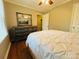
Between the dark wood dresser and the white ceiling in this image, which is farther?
the white ceiling

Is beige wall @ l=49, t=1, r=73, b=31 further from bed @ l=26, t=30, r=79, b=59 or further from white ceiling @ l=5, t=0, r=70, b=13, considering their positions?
bed @ l=26, t=30, r=79, b=59

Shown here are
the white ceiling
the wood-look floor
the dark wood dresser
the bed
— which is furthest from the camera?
the white ceiling

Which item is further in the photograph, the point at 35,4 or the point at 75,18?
the point at 35,4

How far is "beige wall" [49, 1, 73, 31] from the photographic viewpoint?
14.3 feet

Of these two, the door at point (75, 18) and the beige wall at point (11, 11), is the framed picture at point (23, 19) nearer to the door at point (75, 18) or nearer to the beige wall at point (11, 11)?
the beige wall at point (11, 11)

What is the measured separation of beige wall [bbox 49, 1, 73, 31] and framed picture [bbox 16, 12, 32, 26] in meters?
1.66

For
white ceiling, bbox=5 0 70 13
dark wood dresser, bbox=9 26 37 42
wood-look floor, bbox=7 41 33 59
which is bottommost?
wood-look floor, bbox=7 41 33 59

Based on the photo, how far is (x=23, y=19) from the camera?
4426mm

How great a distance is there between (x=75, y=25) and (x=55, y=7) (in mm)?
2021

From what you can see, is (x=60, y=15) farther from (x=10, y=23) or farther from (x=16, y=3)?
(x=10, y=23)

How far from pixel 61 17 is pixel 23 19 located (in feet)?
8.58

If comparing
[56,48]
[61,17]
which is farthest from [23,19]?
[56,48]

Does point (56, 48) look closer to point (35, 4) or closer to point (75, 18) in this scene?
point (75, 18)

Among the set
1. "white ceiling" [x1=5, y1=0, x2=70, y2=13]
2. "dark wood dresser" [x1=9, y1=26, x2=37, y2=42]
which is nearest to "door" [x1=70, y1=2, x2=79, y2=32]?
"white ceiling" [x1=5, y1=0, x2=70, y2=13]
